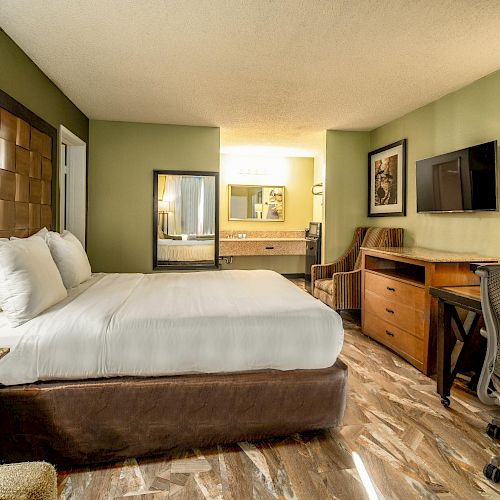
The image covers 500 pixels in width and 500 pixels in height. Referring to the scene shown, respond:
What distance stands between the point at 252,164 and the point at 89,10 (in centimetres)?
494

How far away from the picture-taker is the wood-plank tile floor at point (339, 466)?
5.53 feet

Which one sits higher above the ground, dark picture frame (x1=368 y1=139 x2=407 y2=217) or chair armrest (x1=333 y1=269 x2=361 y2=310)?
dark picture frame (x1=368 y1=139 x2=407 y2=217)

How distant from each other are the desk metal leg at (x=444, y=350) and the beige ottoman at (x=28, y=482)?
8.08 ft

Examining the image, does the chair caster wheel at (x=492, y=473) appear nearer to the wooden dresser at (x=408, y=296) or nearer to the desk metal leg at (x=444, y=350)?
the desk metal leg at (x=444, y=350)

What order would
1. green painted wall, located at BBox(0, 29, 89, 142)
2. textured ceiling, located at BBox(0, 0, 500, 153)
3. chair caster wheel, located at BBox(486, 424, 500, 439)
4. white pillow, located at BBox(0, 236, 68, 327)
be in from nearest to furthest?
white pillow, located at BBox(0, 236, 68, 327)
chair caster wheel, located at BBox(486, 424, 500, 439)
textured ceiling, located at BBox(0, 0, 500, 153)
green painted wall, located at BBox(0, 29, 89, 142)

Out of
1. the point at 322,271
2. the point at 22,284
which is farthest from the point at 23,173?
the point at 322,271

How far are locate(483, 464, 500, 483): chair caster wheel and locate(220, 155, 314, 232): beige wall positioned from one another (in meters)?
5.69

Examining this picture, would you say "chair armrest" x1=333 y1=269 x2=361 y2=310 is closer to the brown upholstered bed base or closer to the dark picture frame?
the dark picture frame

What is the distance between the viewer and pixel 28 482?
0.91 metres

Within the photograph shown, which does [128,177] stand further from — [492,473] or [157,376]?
[492,473]

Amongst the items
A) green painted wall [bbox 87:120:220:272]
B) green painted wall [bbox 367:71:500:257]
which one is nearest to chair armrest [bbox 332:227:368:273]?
green painted wall [bbox 367:71:500:257]

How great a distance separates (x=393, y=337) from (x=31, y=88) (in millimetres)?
3876

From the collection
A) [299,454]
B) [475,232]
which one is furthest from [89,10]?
[475,232]

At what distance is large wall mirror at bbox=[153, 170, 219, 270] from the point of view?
5.03 metres
